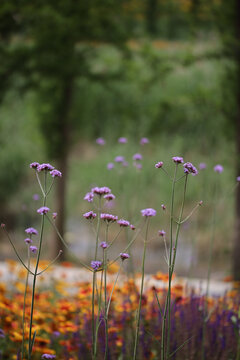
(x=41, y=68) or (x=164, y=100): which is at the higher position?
(x=41, y=68)

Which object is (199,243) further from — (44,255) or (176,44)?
(176,44)

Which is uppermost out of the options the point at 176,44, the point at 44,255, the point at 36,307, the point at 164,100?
the point at 176,44

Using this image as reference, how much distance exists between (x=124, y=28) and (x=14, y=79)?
1.68 m

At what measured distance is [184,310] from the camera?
2.35 meters

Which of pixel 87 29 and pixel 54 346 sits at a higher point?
pixel 87 29

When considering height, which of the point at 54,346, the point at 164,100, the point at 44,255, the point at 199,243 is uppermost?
the point at 164,100

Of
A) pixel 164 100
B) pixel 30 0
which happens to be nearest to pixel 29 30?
pixel 30 0

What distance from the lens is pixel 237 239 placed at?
17.9 ft

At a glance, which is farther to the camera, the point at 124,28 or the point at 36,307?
the point at 124,28

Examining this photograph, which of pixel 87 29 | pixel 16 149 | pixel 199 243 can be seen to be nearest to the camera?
pixel 87 29

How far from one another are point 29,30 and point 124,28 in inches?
53.0

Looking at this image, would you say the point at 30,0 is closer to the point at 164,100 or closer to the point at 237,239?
the point at 164,100

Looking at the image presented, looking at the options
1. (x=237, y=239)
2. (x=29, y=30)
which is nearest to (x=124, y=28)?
(x=29, y=30)

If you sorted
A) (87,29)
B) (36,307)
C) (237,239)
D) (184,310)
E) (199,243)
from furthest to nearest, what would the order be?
(199,243) → (87,29) → (237,239) → (36,307) → (184,310)
